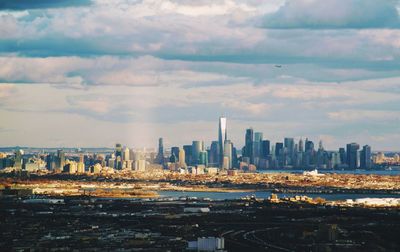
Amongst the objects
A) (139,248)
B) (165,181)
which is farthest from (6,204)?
(165,181)

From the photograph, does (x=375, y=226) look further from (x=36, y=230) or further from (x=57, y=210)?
(x=57, y=210)

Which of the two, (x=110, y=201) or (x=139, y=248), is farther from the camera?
(x=110, y=201)

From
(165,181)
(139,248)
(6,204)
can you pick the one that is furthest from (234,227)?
(165,181)

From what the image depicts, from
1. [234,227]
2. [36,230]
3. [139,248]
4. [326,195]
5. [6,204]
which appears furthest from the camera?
[326,195]

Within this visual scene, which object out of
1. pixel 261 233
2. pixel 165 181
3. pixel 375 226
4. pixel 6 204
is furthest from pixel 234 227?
pixel 165 181

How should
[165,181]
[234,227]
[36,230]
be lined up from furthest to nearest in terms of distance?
1. [165,181]
2. [234,227]
3. [36,230]

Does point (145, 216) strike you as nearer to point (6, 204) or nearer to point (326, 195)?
point (6, 204)

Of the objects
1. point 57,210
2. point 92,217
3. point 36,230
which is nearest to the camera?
point 36,230

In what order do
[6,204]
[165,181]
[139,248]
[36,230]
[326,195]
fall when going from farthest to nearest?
[165,181], [326,195], [6,204], [36,230], [139,248]

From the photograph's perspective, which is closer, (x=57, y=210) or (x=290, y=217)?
(x=290, y=217)
